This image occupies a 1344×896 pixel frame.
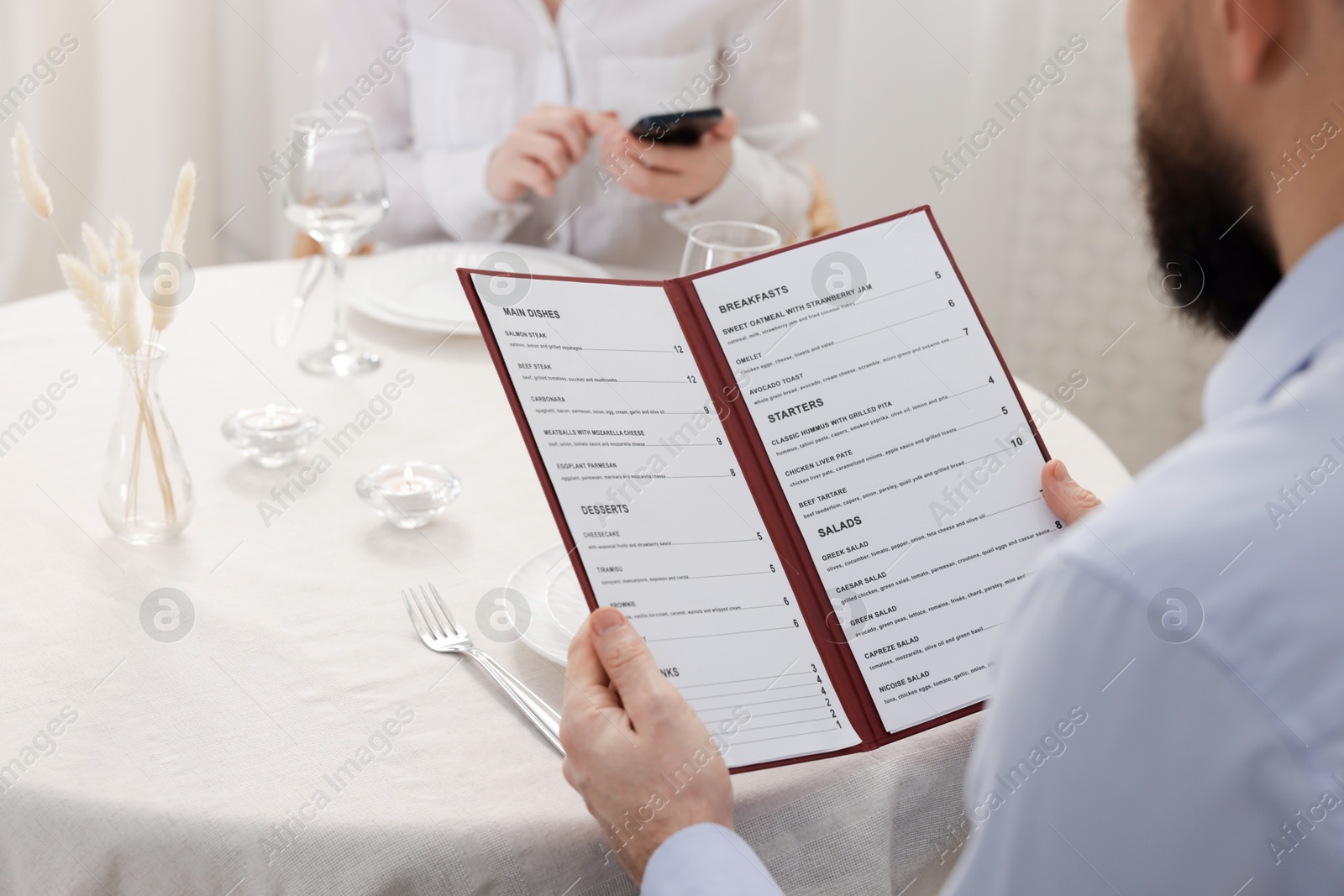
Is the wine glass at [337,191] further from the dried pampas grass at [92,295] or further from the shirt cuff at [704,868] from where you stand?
the shirt cuff at [704,868]

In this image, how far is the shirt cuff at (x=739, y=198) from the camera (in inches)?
63.2

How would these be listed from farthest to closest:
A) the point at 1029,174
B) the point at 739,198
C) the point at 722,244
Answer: the point at 1029,174
the point at 739,198
the point at 722,244

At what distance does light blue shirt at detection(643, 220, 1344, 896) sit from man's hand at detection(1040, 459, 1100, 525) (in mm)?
251

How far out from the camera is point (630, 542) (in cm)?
67

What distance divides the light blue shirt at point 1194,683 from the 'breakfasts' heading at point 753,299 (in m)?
0.32

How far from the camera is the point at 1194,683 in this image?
44cm

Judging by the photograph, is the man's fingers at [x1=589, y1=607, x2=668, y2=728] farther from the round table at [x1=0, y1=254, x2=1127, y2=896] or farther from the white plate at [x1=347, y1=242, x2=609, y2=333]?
the white plate at [x1=347, y1=242, x2=609, y2=333]

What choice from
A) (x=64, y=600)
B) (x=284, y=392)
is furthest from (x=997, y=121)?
(x=64, y=600)

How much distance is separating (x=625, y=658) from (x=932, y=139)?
6.88 ft

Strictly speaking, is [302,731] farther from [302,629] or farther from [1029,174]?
[1029,174]

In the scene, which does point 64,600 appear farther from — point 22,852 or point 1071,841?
point 1071,841

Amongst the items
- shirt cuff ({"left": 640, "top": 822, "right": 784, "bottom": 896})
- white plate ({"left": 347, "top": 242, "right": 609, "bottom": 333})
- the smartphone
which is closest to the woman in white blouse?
the smartphone

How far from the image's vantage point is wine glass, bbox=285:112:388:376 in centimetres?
115

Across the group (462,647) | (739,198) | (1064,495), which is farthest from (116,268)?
(739,198)
